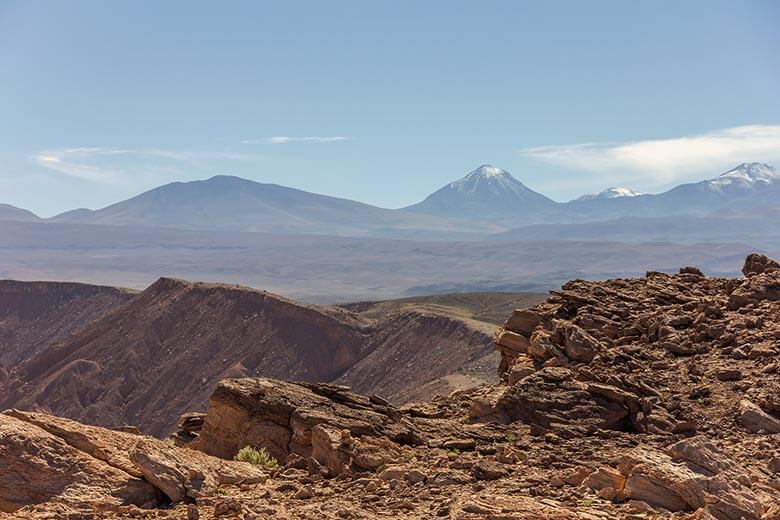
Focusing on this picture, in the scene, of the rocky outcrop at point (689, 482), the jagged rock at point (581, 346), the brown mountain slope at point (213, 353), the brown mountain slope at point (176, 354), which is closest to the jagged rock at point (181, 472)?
the rocky outcrop at point (689, 482)

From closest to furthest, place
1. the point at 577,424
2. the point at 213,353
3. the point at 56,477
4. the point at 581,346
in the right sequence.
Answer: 1. the point at 56,477
2. the point at 577,424
3. the point at 581,346
4. the point at 213,353

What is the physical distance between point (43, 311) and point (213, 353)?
4443 cm

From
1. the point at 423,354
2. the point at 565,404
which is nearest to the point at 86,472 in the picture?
the point at 565,404

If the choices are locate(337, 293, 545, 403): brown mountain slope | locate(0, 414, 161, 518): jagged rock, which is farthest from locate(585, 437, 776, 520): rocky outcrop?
locate(337, 293, 545, 403): brown mountain slope

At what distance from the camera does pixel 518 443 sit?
1490 centimetres

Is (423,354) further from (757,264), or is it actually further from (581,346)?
(581,346)

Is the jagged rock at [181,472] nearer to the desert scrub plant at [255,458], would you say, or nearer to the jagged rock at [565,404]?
the desert scrub plant at [255,458]

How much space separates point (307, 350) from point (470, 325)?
16.2 m

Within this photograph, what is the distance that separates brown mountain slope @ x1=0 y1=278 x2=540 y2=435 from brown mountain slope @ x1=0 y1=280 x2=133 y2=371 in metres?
20.2

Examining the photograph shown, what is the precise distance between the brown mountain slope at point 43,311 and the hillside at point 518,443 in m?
102

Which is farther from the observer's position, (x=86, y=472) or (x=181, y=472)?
(x=181, y=472)

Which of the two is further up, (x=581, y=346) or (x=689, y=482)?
(x=581, y=346)

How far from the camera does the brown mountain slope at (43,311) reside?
115 metres

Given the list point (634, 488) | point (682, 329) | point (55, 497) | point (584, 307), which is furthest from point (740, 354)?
point (55, 497)
